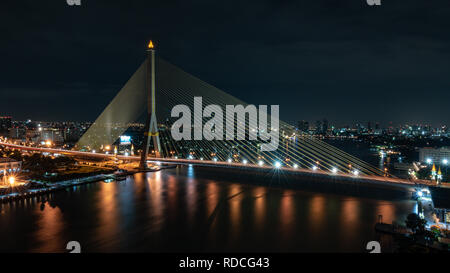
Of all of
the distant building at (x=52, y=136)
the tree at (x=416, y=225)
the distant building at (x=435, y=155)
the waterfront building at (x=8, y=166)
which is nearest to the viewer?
the tree at (x=416, y=225)

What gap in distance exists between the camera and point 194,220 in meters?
4.88

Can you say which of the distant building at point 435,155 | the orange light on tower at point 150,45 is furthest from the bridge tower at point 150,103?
the distant building at point 435,155

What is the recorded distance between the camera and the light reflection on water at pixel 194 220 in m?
3.97

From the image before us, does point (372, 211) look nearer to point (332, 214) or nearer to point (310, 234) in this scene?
point (332, 214)

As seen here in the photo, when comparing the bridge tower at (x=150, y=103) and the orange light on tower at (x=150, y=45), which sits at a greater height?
the orange light on tower at (x=150, y=45)

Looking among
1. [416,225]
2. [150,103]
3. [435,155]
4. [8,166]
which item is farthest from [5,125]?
[416,225]

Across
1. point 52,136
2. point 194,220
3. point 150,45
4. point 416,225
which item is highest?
point 150,45

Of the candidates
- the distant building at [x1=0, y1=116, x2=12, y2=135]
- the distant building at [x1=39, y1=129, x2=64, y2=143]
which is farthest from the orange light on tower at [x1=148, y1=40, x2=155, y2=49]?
the distant building at [x1=0, y1=116, x2=12, y2=135]

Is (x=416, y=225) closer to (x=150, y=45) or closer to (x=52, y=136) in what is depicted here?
(x=150, y=45)

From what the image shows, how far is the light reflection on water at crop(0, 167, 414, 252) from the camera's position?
13.0 ft

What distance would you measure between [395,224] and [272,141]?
14.1 metres

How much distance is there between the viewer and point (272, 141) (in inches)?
730

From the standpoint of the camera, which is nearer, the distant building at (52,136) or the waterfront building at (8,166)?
the waterfront building at (8,166)

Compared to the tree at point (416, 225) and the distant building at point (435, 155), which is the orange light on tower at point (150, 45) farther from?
the distant building at point (435, 155)
